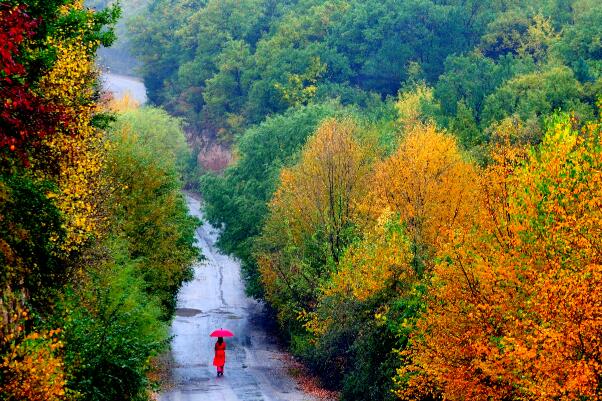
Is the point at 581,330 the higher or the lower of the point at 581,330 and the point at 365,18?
the lower

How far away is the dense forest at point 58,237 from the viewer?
61.3ft

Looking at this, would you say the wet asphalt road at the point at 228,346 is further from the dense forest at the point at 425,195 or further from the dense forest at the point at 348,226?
the dense forest at the point at 425,195

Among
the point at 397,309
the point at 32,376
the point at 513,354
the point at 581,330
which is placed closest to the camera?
the point at 32,376

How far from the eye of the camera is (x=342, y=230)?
141ft

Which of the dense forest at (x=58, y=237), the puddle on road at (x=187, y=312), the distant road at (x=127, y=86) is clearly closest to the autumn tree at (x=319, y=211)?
the dense forest at (x=58, y=237)

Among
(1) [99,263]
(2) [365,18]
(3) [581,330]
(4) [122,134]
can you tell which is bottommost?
(3) [581,330]

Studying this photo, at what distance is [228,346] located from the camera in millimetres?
51688

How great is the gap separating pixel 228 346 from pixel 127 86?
8132cm

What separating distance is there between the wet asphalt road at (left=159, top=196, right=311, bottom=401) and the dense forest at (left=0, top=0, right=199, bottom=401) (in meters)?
5.75

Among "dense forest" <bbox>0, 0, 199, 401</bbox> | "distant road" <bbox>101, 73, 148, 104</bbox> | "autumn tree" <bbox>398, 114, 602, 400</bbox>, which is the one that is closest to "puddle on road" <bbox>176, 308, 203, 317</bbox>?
"dense forest" <bbox>0, 0, 199, 401</bbox>

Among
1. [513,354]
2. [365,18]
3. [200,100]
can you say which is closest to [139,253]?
[513,354]

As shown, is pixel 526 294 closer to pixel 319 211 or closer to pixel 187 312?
pixel 319 211

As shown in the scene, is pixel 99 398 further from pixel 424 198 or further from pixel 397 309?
pixel 424 198

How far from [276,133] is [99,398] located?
1562 inches
